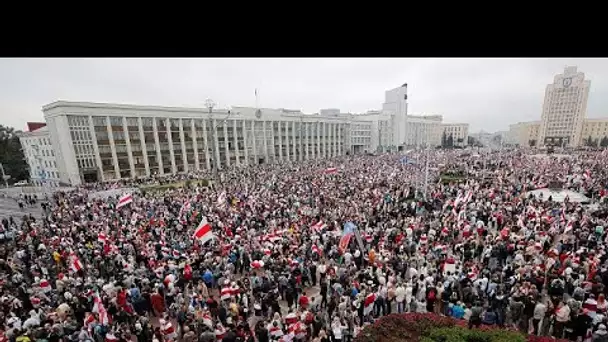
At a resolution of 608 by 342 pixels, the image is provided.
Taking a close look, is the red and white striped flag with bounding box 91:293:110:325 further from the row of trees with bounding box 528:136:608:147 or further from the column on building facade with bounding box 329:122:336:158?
the row of trees with bounding box 528:136:608:147

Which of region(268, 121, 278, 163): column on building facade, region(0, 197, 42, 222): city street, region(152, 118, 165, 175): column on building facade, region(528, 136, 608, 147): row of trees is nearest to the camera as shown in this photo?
region(0, 197, 42, 222): city street

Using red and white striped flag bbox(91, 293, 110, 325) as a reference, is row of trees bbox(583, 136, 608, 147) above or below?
below

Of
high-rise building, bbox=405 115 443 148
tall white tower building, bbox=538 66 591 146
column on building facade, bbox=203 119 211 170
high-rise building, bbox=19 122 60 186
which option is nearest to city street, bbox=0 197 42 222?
high-rise building, bbox=19 122 60 186

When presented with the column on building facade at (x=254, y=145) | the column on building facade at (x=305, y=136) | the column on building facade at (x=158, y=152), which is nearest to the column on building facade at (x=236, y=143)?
the column on building facade at (x=254, y=145)

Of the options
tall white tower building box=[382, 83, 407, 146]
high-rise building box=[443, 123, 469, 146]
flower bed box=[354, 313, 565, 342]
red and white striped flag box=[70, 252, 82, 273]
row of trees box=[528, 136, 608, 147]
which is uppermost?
tall white tower building box=[382, 83, 407, 146]

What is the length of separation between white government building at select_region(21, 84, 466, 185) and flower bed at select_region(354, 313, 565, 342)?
2550 centimetres

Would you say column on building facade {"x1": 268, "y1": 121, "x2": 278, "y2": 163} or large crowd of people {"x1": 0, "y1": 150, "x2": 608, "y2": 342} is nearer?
large crowd of people {"x1": 0, "y1": 150, "x2": 608, "y2": 342}

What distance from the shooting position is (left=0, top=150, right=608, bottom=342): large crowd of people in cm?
891

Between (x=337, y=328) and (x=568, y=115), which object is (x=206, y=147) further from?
(x=568, y=115)

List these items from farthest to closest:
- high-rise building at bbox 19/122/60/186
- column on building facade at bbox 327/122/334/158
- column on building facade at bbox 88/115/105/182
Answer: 1. column on building facade at bbox 327/122/334/158
2. high-rise building at bbox 19/122/60/186
3. column on building facade at bbox 88/115/105/182

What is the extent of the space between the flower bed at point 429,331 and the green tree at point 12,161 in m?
69.3
